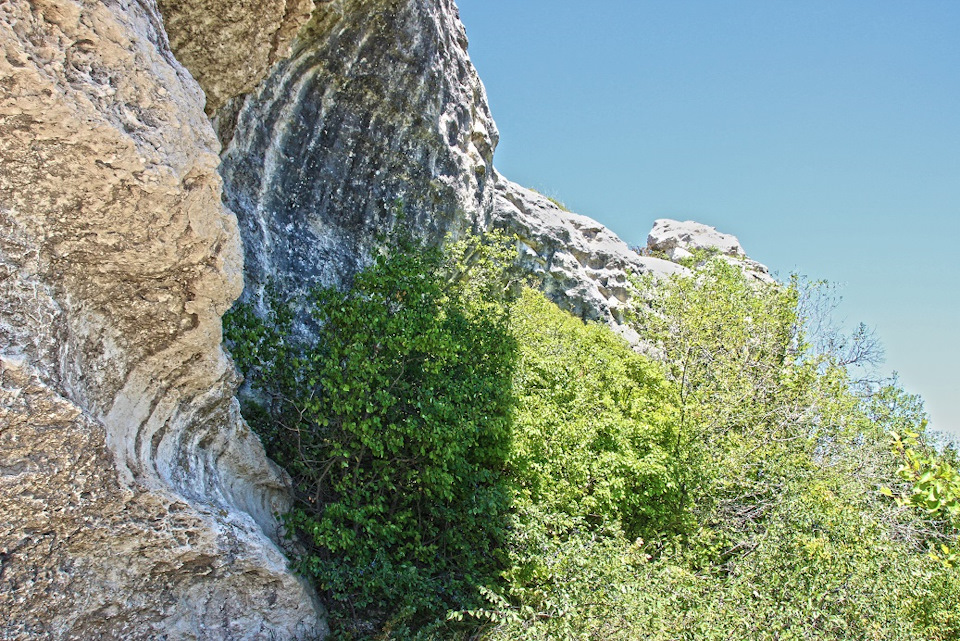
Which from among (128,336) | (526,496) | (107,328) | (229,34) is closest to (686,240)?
→ (526,496)

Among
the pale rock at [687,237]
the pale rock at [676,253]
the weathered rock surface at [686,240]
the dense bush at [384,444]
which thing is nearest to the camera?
the dense bush at [384,444]

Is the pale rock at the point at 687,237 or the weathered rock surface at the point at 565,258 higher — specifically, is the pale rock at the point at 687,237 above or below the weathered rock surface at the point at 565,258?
above

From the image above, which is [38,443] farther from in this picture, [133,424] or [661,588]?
[661,588]

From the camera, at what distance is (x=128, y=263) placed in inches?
226

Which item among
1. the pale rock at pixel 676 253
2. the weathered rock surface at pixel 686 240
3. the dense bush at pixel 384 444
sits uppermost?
the weathered rock surface at pixel 686 240

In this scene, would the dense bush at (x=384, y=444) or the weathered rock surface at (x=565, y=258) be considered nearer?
the dense bush at (x=384, y=444)

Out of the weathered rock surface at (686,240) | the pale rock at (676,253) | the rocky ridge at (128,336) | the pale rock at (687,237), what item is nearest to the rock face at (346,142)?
the rocky ridge at (128,336)

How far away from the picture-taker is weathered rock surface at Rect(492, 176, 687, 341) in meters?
24.5

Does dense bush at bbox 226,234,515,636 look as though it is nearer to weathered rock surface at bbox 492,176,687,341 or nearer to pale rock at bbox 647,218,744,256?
weathered rock surface at bbox 492,176,687,341

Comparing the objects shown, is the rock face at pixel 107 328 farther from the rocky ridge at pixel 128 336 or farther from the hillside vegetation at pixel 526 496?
the hillside vegetation at pixel 526 496

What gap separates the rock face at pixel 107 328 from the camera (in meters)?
4.91

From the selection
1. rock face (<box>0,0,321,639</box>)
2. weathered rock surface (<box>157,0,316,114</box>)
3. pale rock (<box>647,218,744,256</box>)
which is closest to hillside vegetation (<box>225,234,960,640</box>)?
rock face (<box>0,0,321,639</box>)

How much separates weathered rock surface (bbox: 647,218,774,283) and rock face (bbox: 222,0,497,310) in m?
24.6

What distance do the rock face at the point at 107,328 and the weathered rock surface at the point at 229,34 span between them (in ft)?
8.44
